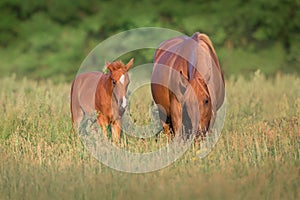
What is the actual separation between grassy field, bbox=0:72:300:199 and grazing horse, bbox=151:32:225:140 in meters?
0.42

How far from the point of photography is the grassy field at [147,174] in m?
5.61

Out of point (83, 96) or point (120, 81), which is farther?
point (83, 96)

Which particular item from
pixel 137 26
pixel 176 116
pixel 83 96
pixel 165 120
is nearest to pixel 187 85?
pixel 176 116

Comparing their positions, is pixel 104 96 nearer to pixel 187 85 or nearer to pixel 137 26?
pixel 187 85

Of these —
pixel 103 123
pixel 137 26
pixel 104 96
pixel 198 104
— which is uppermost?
pixel 137 26

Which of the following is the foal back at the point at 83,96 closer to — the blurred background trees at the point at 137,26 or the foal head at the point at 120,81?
the foal head at the point at 120,81

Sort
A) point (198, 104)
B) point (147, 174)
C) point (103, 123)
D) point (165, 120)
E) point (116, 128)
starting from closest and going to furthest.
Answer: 1. point (147, 174)
2. point (198, 104)
3. point (116, 128)
4. point (103, 123)
5. point (165, 120)

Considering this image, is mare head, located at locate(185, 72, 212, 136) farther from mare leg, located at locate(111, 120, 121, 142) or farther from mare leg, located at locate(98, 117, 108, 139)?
mare leg, located at locate(98, 117, 108, 139)

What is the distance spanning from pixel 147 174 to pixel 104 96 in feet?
7.27

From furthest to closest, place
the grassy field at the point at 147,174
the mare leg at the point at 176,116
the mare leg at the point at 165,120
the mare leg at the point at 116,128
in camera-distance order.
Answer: the mare leg at the point at 165,120
the mare leg at the point at 116,128
the mare leg at the point at 176,116
the grassy field at the point at 147,174

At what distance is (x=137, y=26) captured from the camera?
19.7m

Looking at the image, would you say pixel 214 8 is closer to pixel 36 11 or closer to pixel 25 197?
→ pixel 36 11

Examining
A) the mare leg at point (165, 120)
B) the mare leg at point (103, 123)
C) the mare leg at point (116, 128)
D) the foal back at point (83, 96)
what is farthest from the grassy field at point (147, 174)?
the mare leg at point (165, 120)

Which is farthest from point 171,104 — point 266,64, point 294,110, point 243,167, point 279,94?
point 266,64
